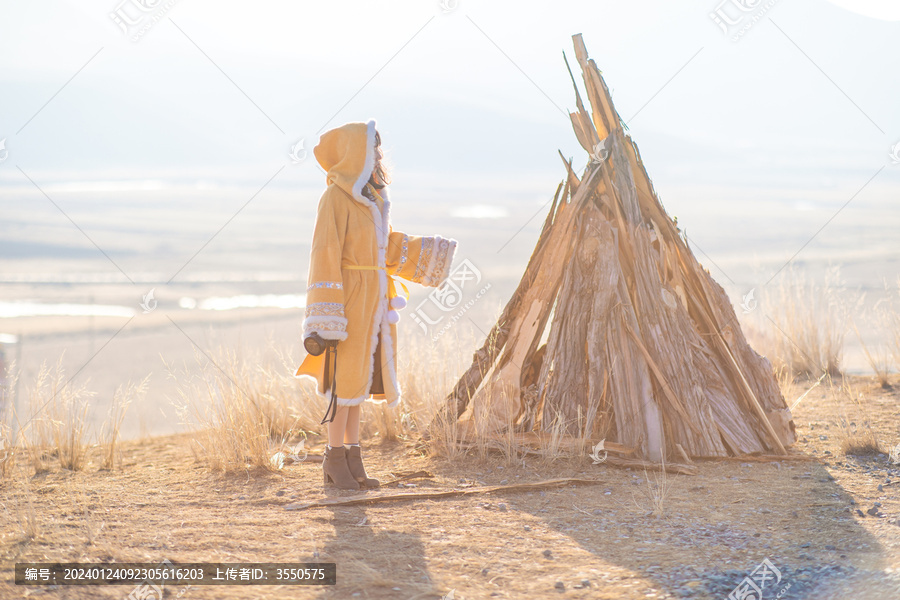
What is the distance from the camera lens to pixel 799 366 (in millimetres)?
7293

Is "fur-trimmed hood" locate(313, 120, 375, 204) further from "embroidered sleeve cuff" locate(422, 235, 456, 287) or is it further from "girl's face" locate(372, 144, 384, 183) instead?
"embroidered sleeve cuff" locate(422, 235, 456, 287)

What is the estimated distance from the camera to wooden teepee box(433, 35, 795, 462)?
4668 millimetres

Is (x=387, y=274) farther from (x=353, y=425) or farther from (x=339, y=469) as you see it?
(x=339, y=469)

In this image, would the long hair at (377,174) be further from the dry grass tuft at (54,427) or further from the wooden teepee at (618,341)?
the dry grass tuft at (54,427)

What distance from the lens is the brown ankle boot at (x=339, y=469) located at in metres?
4.28

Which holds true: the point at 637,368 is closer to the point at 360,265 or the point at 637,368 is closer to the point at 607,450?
the point at 607,450

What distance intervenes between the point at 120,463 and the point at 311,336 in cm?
206

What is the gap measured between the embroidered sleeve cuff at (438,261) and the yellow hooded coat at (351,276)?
0.72 ft

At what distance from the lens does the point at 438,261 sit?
15.0 ft

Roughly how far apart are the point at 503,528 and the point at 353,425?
1.08 m

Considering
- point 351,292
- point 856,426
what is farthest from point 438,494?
point 856,426

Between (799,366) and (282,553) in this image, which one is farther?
(799,366)

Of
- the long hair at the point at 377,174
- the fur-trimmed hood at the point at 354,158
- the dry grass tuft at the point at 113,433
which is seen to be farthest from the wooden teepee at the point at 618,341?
the dry grass tuft at the point at 113,433

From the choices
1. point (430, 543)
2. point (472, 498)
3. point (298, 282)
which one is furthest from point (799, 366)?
point (298, 282)
